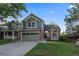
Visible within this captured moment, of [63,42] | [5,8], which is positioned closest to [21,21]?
[5,8]

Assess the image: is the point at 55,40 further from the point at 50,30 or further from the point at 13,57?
the point at 13,57

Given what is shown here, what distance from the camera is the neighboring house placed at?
305 inches

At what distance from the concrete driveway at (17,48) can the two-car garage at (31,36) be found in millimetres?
115

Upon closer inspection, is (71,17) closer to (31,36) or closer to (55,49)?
(55,49)

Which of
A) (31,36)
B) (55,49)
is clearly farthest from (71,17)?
(31,36)

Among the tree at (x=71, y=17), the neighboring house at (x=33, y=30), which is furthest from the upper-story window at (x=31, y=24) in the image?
the tree at (x=71, y=17)

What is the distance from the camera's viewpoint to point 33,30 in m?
7.84

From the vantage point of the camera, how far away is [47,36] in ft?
25.6

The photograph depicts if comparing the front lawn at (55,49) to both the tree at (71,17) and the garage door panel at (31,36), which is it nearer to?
the garage door panel at (31,36)

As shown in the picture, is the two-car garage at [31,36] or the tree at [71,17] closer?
the tree at [71,17]

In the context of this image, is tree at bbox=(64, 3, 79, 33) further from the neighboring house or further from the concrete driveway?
the concrete driveway

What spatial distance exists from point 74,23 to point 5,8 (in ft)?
4.79

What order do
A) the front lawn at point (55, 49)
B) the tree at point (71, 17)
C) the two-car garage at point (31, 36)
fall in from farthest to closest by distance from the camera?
the two-car garage at point (31, 36), the tree at point (71, 17), the front lawn at point (55, 49)

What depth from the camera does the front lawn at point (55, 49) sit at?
7.43 m
